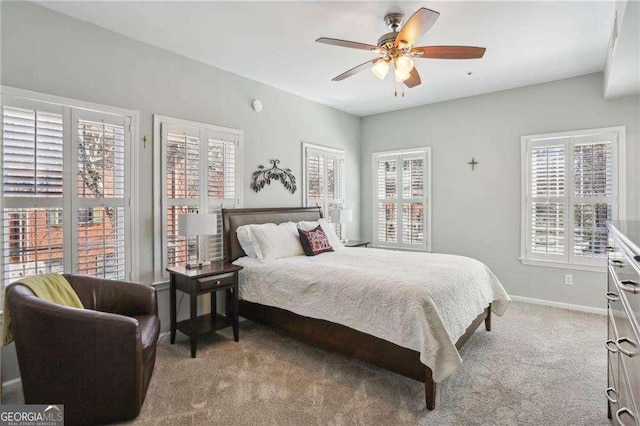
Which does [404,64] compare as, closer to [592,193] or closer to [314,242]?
[314,242]

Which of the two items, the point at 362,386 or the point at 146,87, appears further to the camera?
the point at 146,87

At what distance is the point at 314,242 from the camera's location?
3924 millimetres

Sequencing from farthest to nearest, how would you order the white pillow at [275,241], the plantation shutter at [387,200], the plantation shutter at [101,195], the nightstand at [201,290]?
the plantation shutter at [387,200], the white pillow at [275,241], the nightstand at [201,290], the plantation shutter at [101,195]

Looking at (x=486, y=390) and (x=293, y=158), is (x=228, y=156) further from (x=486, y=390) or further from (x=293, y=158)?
(x=486, y=390)

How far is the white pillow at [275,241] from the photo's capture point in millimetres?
3686

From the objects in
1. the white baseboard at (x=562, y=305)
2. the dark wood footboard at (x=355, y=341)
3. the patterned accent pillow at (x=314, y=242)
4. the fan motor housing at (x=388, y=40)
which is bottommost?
the white baseboard at (x=562, y=305)

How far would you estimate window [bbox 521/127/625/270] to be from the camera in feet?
13.1

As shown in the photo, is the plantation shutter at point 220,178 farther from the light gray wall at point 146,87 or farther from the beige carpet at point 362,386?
the beige carpet at point 362,386

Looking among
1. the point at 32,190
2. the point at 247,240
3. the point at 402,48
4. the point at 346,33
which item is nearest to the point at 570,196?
the point at 402,48

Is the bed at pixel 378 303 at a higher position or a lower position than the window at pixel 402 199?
lower

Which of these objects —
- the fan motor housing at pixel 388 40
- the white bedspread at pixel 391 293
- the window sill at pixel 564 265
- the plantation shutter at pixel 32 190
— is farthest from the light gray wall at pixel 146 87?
the window sill at pixel 564 265

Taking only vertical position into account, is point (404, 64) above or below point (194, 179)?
above

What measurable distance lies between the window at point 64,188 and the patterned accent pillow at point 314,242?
1743 millimetres

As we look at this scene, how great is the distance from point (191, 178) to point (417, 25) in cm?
265
